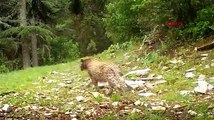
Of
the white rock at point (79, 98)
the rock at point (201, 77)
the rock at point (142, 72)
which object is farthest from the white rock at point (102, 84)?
the rock at point (201, 77)

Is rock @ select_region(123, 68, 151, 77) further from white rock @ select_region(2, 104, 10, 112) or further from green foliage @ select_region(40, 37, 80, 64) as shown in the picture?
green foliage @ select_region(40, 37, 80, 64)

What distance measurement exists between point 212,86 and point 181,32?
419cm

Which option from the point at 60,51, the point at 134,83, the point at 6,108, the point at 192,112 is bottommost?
the point at 60,51

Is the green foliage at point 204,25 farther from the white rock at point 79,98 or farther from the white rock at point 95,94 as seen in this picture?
the white rock at point 79,98

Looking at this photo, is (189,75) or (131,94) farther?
(189,75)

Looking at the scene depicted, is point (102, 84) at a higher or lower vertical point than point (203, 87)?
higher

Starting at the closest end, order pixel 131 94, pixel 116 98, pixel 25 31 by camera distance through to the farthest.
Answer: pixel 116 98 → pixel 131 94 → pixel 25 31

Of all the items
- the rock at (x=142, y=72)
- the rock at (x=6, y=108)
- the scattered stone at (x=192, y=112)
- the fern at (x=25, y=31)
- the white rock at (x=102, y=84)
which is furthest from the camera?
the fern at (x=25, y=31)

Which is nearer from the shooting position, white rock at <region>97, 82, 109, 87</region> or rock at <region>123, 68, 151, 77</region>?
white rock at <region>97, 82, 109, 87</region>

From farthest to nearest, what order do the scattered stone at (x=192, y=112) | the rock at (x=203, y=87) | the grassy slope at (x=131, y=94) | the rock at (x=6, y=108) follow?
the rock at (x=203, y=87) → the rock at (x=6, y=108) → the grassy slope at (x=131, y=94) → the scattered stone at (x=192, y=112)

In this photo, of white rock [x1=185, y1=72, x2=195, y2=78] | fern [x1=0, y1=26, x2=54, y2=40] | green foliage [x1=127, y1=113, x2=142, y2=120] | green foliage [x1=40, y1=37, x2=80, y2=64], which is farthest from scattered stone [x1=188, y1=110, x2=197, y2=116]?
green foliage [x1=40, y1=37, x2=80, y2=64]

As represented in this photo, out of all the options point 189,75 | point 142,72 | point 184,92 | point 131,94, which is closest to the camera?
point 184,92

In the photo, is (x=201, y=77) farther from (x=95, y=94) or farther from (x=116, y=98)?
(x=95, y=94)

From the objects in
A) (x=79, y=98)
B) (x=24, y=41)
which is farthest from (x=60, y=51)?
(x=79, y=98)
